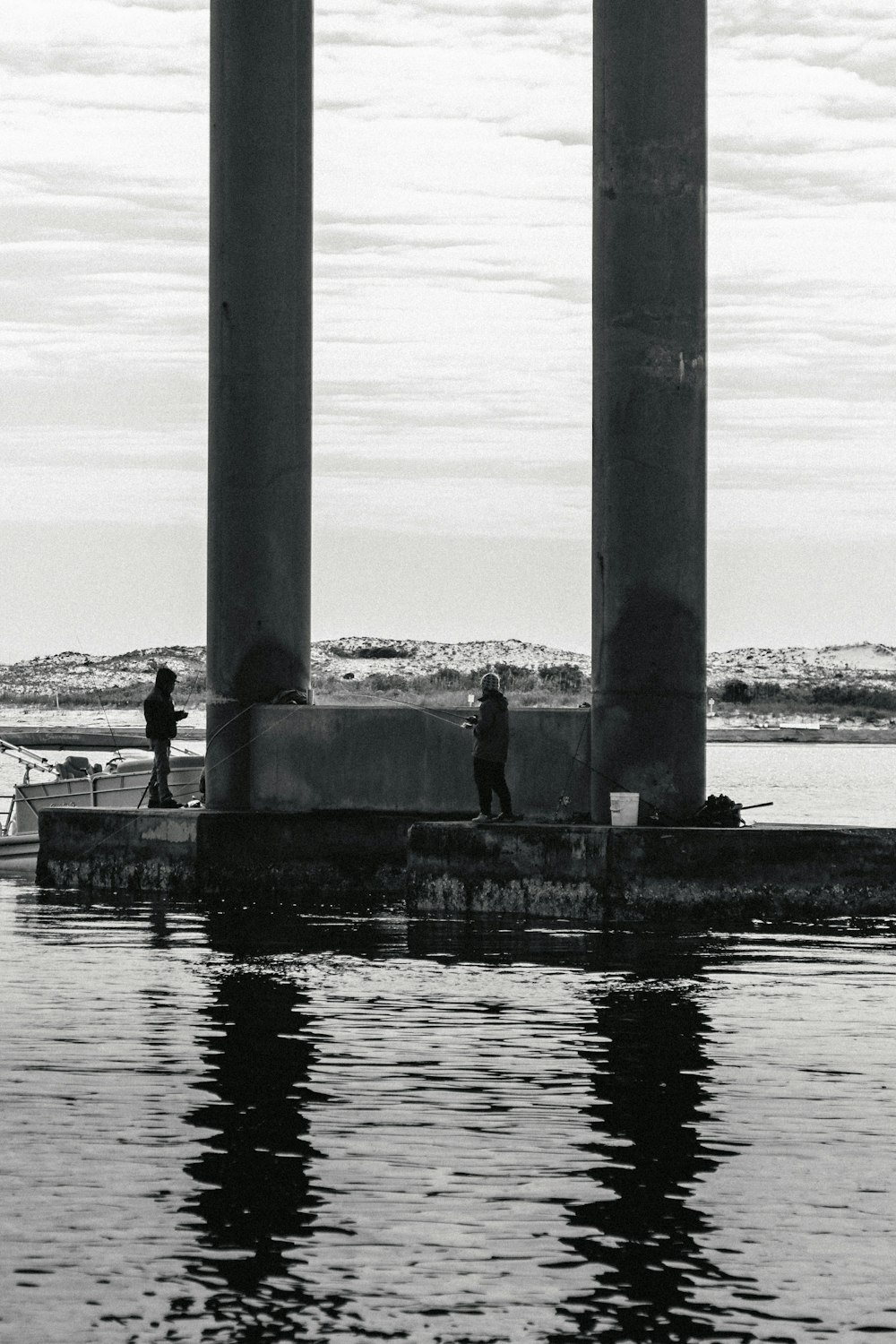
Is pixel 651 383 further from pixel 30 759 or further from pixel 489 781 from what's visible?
pixel 30 759

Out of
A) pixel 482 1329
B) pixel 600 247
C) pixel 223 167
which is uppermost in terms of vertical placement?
pixel 223 167

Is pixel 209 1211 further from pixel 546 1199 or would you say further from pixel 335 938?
pixel 335 938

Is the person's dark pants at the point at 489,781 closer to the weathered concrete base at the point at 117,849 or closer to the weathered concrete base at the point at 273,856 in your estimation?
the weathered concrete base at the point at 273,856

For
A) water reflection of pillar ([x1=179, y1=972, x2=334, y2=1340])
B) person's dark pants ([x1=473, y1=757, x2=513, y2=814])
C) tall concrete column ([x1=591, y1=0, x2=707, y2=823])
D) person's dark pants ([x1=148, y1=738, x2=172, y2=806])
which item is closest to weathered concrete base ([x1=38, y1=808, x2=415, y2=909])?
person's dark pants ([x1=148, y1=738, x2=172, y2=806])

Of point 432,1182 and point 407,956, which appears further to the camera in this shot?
point 407,956

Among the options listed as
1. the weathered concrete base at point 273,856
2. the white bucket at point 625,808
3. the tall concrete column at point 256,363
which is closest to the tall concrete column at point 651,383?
the white bucket at point 625,808

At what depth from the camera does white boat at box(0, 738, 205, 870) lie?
2861 centimetres

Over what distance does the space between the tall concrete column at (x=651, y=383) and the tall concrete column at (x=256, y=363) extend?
4.14 metres

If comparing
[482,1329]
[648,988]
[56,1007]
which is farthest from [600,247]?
[482,1329]

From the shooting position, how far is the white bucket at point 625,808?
20.1m

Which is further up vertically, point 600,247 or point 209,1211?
point 600,247

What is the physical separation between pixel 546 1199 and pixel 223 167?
16.4 meters

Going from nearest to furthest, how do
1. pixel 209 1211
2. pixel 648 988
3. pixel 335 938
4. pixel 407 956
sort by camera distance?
1. pixel 209 1211
2. pixel 648 988
3. pixel 407 956
4. pixel 335 938

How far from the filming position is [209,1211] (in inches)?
343
